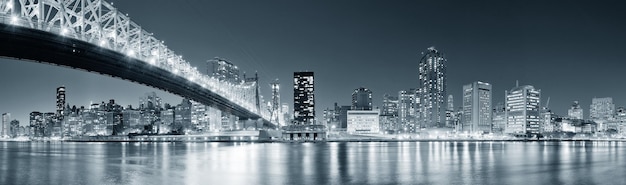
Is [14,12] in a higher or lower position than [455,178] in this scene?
higher

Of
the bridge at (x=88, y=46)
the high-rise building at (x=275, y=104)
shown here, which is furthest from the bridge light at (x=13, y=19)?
the high-rise building at (x=275, y=104)

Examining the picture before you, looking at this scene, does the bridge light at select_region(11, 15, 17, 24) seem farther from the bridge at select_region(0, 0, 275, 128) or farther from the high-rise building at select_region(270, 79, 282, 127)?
the high-rise building at select_region(270, 79, 282, 127)

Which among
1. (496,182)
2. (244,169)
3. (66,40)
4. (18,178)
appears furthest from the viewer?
(66,40)

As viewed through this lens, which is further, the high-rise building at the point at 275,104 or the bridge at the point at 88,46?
the high-rise building at the point at 275,104

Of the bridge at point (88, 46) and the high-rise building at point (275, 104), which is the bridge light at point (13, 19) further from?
the high-rise building at point (275, 104)

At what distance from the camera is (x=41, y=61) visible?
46.8 m

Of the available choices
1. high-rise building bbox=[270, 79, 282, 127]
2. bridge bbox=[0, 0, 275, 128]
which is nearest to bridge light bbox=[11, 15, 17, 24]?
bridge bbox=[0, 0, 275, 128]

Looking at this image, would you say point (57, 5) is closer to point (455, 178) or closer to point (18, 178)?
point (18, 178)

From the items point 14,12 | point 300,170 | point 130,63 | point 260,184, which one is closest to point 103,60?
point 130,63

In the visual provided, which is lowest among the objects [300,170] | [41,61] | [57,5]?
[300,170]

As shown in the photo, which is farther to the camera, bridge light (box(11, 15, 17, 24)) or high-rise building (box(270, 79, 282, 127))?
high-rise building (box(270, 79, 282, 127))

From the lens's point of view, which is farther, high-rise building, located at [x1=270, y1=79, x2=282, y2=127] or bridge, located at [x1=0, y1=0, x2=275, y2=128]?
high-rise building, located at [x1=270, y1=79, x2=282, y2=127]

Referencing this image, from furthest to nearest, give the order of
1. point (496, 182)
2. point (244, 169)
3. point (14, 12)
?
1. point (14, 12)
2. point (244, 169)
3. point (496, 182)

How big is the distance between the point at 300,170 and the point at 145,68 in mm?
31865
